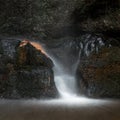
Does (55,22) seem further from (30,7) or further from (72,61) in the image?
(72,61)

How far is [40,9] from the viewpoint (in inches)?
474

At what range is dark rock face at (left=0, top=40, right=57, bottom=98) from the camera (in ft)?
27.6

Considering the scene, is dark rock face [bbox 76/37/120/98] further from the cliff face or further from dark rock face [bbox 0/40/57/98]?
the cliff face

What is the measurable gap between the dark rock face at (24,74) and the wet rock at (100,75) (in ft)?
3.61

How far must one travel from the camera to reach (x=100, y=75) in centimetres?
898

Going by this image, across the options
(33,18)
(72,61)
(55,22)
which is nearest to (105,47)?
(72,61)

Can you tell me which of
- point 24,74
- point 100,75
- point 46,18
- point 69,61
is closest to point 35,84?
point 24,74

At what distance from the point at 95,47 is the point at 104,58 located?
2.49 feet

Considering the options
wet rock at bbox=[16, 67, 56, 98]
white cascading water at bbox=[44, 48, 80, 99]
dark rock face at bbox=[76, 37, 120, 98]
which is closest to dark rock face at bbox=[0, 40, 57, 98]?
wet rock at bbox=[16, 67, 56, 98]

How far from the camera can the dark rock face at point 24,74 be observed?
841 centimetres

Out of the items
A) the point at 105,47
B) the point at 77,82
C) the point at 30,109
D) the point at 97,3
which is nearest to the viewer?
the point at 30,109

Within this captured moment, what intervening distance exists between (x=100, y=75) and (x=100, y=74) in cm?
4

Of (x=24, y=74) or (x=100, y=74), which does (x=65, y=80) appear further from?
(x=24, y=74)

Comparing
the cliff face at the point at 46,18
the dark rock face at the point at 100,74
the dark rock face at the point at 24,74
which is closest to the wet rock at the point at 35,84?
the dark rock face at the point at 24,74
